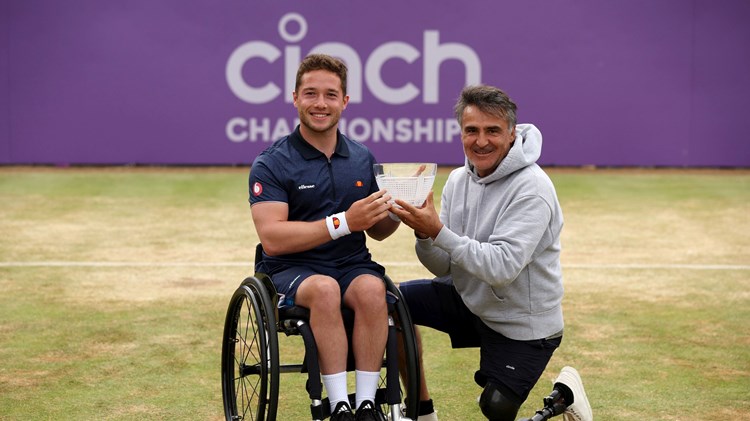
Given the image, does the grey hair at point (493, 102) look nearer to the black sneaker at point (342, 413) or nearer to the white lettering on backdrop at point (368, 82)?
the black sneaker at point (342, 413)

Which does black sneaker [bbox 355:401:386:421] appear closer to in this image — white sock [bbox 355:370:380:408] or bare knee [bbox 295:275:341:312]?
white sock [bbox 355:370:380:408]

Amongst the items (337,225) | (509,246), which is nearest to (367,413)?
(337,225)

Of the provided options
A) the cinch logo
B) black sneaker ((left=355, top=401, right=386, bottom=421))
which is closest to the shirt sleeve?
black sneaker ((left=355, top=401, right=386, bottom=421))

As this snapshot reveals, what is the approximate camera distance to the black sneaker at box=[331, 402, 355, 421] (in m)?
3.81

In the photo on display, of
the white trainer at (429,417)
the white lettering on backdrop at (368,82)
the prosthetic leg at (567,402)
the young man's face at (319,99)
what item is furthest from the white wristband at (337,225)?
the white lettering on backdrop at (368,82)

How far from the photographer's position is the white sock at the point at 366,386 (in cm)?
385

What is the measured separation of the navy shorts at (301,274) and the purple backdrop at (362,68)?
32.6 ft

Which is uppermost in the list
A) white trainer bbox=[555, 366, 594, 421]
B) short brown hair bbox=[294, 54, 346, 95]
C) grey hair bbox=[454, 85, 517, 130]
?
short brown hair bbox=[294, 54, 346, 95]

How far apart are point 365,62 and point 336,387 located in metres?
10.5

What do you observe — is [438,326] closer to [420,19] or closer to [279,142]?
[279,142]

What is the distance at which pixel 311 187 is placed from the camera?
13.6 feet

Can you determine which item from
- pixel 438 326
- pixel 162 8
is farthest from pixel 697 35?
pixel 438 326

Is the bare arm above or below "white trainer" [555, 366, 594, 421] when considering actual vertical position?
above

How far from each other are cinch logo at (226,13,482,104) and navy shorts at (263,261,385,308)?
997 centimetres
